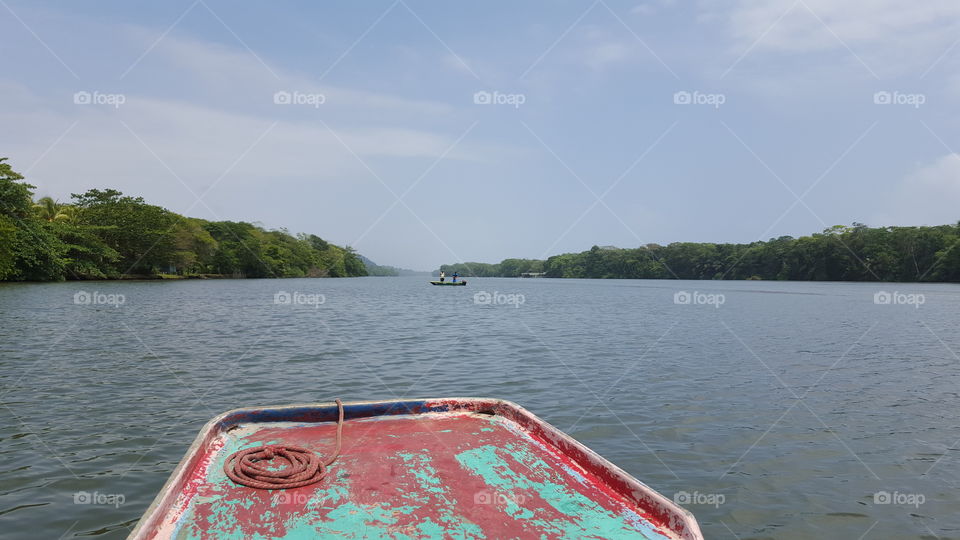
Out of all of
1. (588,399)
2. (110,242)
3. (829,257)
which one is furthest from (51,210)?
(829,257)

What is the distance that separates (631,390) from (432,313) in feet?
67.5

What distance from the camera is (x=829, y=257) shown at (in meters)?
99.4

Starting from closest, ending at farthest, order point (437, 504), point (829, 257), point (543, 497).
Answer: point (437, 504)
point (543, 497)
point (829, 257)

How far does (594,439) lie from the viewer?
26.9 feet

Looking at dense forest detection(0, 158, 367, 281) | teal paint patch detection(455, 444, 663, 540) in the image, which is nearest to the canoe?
teal paint patch detection(455, 444, 663, 540)

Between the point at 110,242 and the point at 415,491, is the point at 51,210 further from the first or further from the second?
the point at 415,491

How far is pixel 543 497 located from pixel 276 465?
234cm

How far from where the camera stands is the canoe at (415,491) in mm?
3424

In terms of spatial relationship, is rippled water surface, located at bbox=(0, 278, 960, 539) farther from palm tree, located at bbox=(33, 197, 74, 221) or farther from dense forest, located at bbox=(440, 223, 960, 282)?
dense forest, located at bbox=(440, 223, 960, 282)

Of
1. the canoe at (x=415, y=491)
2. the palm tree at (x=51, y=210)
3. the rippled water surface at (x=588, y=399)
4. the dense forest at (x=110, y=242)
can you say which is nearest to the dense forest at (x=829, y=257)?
the dense forest at (x=110, y=242)

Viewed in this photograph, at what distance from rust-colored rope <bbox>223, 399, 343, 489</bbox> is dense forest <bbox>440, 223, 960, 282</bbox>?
89269 mm

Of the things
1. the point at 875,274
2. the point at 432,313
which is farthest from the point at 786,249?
the point at 432,313

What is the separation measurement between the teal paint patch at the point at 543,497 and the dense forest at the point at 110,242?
54.8 meters

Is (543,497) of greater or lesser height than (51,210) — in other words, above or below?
below
